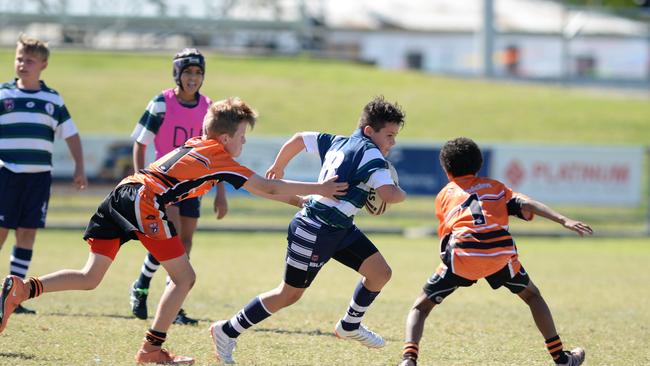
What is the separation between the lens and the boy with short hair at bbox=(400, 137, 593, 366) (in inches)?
251

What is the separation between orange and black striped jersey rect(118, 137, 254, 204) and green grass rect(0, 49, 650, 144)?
1998cm

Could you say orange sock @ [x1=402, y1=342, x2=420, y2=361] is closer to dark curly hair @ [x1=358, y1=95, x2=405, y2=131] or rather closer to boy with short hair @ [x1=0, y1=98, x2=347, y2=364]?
boy with short hair @ [x1=0, y1=98, x2=347, y2=364]

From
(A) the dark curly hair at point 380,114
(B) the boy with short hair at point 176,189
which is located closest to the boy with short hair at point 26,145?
(B) the boy with short hair at point 176,189

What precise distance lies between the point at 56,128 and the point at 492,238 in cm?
435

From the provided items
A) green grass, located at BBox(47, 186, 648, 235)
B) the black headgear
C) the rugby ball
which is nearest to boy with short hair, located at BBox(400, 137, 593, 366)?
the rugby ball

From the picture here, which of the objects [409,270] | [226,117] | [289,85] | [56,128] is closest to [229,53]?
[289,85]

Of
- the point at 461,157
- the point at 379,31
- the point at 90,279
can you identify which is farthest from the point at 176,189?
the point at 379,31

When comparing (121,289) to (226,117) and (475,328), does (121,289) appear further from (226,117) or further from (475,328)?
(226,117)

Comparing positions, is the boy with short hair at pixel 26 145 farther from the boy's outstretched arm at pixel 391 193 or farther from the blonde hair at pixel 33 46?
the boy's outstretched arm at pixel 391 193

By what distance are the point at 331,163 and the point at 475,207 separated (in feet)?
3.25

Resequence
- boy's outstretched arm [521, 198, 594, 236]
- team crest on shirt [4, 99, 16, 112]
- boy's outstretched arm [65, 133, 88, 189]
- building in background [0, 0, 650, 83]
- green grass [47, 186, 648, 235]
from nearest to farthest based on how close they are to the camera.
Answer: boy's outstretched arm [521, 198, 594, 236] → team crest on shirt [4, 99, 16, 112] → boy's outstretched arm [65, 133, 88, 189] → green grass [47, 186, 648, 235] → building in background [0, 0, 650, 83]

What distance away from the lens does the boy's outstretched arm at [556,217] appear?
6137mm

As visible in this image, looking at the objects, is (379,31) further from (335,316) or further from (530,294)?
(530,294)

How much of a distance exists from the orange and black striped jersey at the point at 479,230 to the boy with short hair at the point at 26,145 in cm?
398
